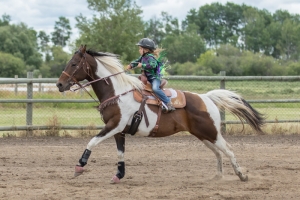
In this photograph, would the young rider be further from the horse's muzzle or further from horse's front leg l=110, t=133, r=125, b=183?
the horse's muzzle

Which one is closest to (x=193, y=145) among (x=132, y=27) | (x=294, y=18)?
(x=132, y=27)

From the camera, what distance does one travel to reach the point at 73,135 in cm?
1348

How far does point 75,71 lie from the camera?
26.7 ft

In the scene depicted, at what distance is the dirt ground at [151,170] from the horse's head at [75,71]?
145 cm

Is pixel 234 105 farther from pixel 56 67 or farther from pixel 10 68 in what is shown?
pixel 56 67

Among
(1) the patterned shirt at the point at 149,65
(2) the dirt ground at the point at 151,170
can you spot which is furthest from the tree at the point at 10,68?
(1) the patterned shirt at the point at 149,65

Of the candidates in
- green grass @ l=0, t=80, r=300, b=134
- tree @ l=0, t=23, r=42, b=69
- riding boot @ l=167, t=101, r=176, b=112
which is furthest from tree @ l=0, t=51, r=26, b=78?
riding boot @ l=167, t=101, r=176, b=112

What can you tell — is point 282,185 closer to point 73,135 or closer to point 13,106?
point 73,135

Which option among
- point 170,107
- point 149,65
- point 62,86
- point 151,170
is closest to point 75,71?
point 62,86

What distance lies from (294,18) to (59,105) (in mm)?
91483

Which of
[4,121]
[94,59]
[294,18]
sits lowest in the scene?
[4,121]

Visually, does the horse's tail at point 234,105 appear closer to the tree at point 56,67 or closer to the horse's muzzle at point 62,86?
the horse's muzzle at point 62,86

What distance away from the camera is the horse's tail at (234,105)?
8758mm

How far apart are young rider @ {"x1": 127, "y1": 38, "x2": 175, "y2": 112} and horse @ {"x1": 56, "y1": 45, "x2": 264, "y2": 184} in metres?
0.16
